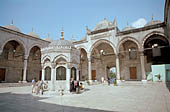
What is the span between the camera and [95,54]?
23.5 metres

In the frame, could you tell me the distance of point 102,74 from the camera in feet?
73.3

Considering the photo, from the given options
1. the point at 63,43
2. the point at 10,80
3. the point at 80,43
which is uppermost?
the point at 80,43

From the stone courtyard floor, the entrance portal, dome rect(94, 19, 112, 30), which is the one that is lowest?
the stone courtyard floor

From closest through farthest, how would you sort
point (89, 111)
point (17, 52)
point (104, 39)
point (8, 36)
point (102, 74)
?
1. point (89, 111)
2. point (8, 36)
3. point (104, 39)
4. point (17, 52)
5. point (102, 74)

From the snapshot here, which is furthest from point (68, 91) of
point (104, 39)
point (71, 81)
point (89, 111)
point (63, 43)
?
point (104, 39)

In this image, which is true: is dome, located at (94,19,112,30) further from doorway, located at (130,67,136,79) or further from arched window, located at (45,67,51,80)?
arched window, located at (45,67,51,80)

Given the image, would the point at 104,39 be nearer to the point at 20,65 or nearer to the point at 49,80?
the point at 49,80

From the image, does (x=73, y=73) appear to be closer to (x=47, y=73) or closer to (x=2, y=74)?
(x=47, y=73)

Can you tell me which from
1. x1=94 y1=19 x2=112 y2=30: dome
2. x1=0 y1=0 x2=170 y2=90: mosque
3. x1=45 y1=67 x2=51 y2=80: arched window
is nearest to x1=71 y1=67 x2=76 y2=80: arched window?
x1=0 y1=0 x2=170 y2=90: mosque

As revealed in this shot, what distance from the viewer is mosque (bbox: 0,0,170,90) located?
880cm

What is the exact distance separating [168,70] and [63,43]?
1288 cm

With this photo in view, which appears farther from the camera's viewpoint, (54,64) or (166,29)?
(166,29)

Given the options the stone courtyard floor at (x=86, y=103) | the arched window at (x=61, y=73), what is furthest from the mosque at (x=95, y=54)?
the stone courtyard floor at (x=86, y=103)

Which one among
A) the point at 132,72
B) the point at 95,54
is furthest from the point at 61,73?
the point at 95,54
